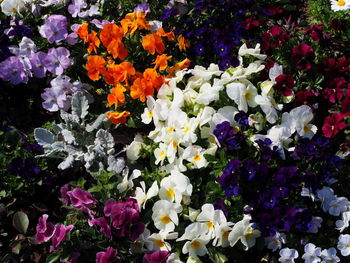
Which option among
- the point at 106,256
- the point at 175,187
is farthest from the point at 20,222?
the point at 175,187

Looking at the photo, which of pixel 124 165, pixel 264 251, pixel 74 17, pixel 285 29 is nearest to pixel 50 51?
pixel 74 17

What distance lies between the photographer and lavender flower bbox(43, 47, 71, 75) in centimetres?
373

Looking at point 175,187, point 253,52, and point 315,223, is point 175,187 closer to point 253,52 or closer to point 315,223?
point 315,223

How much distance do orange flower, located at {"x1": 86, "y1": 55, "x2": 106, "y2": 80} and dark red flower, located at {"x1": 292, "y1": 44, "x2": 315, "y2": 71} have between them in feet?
4.27

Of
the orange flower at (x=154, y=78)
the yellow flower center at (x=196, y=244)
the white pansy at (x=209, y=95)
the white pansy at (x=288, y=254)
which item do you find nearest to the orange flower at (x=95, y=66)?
the orange flower at (x=154, y=78)

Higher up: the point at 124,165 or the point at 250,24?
the point at 250,24

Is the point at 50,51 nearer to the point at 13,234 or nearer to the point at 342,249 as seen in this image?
the point at 13,234

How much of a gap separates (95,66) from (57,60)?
40cm

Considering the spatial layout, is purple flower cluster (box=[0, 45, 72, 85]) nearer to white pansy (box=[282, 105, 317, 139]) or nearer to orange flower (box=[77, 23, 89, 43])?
orange flower (box=[77, 23, 89, 43])

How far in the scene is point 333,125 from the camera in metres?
3.15

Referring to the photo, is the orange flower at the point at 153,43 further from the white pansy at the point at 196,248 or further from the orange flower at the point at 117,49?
the white pansy at the point at 196,248

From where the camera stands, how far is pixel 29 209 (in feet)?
10.3

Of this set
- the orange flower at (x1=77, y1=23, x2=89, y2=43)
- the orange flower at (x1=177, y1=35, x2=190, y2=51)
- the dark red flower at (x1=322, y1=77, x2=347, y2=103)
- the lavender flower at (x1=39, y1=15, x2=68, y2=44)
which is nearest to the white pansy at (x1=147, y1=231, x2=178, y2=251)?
the dark red flower at (x1=322, y1=77, x2=347, y2=103)

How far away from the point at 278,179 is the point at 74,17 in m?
2.32
